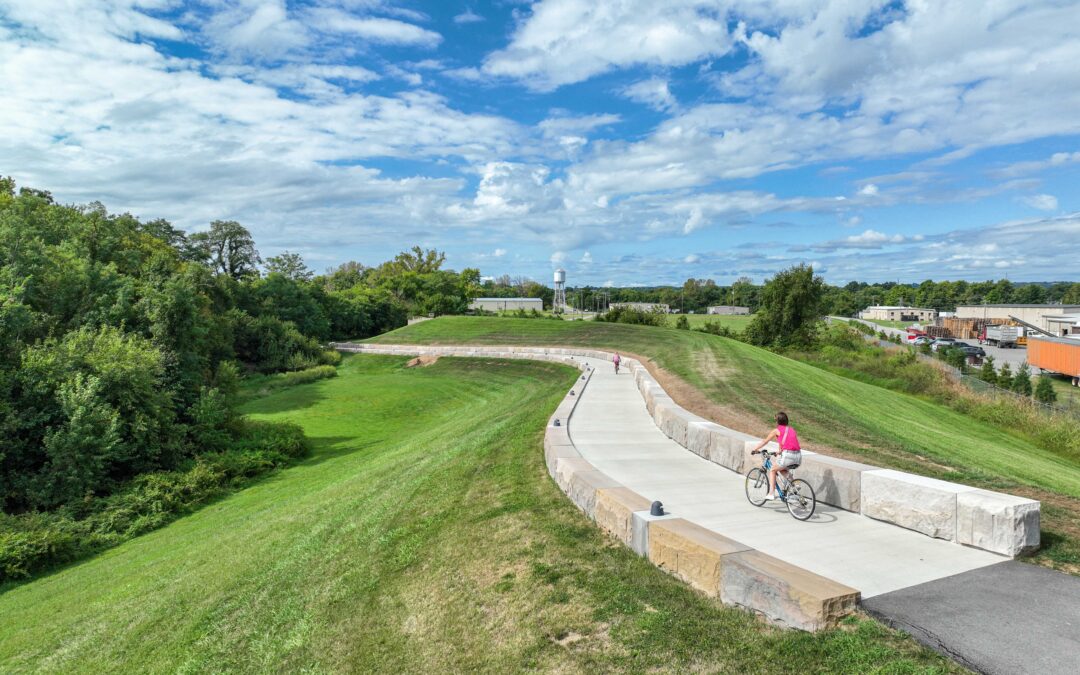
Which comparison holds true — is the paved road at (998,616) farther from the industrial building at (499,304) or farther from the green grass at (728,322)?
the industrial building at (499,304)

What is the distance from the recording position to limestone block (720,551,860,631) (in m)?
4.56

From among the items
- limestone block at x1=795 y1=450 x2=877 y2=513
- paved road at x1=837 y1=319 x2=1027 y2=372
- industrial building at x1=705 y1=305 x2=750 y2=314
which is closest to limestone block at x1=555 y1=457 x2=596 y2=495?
limestone block at x1=795 y1=450 x2=877 y2=513

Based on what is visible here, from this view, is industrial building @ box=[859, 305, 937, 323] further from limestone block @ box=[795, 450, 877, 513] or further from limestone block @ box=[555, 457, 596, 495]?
limestone block @ box=[555, 457, 596, 495]

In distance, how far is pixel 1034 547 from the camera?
5.86 m

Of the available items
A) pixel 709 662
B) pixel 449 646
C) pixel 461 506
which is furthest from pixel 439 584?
pixel 709 662

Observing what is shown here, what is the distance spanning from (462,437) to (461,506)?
7841 mm

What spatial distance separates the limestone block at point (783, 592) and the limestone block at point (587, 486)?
2.63 metres

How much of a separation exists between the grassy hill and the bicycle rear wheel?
9.53 feet

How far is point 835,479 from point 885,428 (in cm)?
1031

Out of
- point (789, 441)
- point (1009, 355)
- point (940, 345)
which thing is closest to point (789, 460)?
point (789, 441)

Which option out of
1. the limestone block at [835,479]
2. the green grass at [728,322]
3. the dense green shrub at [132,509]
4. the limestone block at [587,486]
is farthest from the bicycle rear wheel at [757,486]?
the green grass at [728,322]

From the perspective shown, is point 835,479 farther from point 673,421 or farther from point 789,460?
point 673,421

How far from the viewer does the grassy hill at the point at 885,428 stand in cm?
856

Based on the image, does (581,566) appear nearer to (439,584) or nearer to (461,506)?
(439,584)
